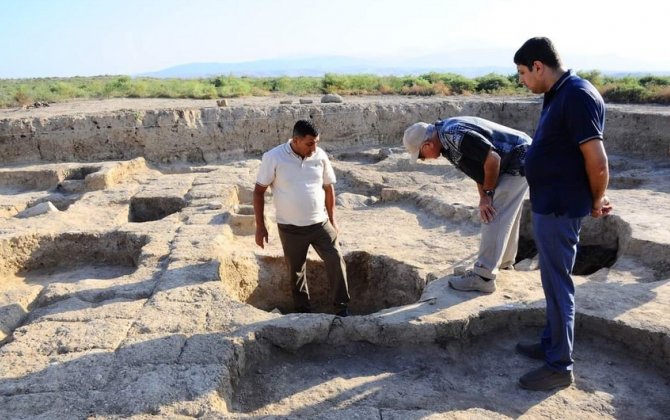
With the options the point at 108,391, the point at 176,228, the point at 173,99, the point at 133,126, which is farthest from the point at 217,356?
the point at 173,99

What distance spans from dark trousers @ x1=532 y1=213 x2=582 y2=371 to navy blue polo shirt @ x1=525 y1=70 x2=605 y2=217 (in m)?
0.08

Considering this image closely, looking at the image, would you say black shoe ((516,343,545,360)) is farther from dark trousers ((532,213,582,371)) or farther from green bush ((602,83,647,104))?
green bush ((602,83,647,104))

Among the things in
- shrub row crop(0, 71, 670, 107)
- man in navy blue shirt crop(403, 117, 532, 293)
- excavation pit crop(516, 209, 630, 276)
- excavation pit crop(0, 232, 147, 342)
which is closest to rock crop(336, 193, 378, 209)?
excavation pit crop(516, 209, 630, 276)

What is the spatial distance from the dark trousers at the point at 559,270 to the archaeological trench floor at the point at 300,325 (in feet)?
1.23

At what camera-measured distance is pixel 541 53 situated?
312cm

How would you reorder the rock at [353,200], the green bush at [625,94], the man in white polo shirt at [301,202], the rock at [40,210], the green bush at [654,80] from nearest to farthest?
1. the man in white polo shirt at [301,202]
2. the rock at [40,210]
3. the rock at [353,200]
4. the green bush at [625,94]
5. the green bush at [654,80]

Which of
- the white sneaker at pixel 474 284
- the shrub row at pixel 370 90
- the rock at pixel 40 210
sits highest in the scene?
the shrub row at pixel 370 90

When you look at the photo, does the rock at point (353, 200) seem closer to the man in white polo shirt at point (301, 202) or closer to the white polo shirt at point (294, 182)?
the man in white polo shirt at point (301, 202)

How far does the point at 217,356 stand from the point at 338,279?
5.38ft

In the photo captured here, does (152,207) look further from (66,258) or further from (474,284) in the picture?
(474,284)

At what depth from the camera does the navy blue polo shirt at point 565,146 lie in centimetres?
291

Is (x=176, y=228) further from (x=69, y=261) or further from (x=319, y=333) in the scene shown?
(x=319, y=333)

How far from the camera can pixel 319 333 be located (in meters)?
4.02

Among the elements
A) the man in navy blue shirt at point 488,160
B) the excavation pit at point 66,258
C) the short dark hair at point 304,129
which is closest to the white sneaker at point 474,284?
the man in navy blue shirt at point 488,160
